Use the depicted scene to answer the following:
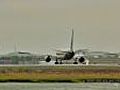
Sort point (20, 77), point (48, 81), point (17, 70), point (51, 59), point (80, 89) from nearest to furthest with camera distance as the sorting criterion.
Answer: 1. point (80, 89)
2. point (48, 81)
3. point (20, 77)
4. point (17, 70)
5. point (51, 59)

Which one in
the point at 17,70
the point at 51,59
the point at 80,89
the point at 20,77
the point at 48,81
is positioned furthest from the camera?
the point at 51,59

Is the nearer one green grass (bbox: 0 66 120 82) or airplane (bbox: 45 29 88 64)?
green grass (bbox: 0 66 120 82)

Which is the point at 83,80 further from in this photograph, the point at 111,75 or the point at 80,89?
the point at 80,89

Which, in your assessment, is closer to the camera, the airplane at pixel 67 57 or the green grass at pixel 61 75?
the green grass at pixel 61 75

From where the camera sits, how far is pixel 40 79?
41.6m

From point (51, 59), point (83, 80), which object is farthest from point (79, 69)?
point (51, 59)

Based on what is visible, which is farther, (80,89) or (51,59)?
(51,59)

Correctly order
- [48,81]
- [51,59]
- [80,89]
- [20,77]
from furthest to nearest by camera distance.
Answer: [51,59] → [20,77] → [48,81] → [80,89]

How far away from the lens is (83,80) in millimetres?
41312

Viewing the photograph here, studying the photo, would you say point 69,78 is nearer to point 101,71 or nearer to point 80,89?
point 101,71

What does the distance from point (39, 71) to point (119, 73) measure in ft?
26.0

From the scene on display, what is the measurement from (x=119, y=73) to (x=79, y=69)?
5.62m

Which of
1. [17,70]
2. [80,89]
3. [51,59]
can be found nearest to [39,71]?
[17,70]

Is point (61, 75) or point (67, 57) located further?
point (67, 57)
